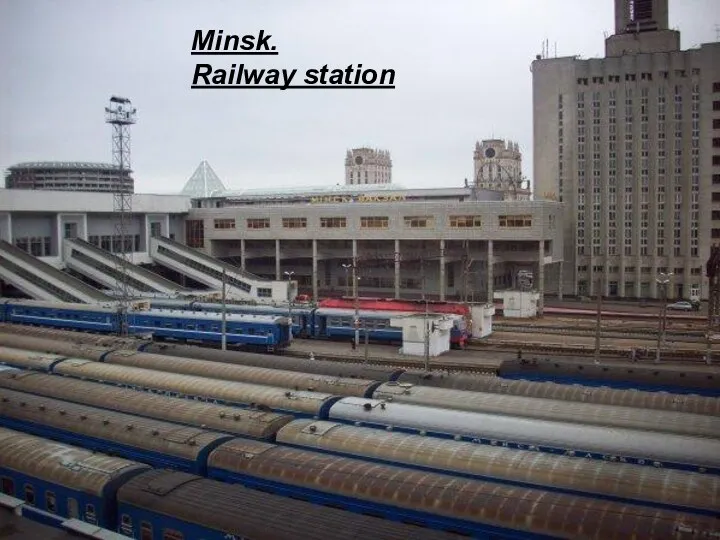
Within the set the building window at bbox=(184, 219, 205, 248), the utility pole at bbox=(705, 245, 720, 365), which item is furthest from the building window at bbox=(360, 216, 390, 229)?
the utility pole at bbox=(705, 245, 720, 365)

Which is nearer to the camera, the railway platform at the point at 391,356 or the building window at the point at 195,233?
the railway platform at the point at 391,356

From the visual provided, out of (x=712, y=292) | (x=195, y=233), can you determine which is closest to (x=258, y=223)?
(x=195, y=233)

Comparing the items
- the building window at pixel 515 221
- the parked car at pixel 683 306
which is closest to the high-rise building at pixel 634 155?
the parked car at pixel 683 306

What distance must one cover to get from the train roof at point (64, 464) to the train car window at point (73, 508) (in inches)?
16.7

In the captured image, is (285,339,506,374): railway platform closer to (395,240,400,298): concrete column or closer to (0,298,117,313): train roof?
(0,298,117,313): train roof

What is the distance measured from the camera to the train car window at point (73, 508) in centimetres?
1994

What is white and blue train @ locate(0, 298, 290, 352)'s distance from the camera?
5216cm

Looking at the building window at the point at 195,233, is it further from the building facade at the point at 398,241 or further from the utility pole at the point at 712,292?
the utility pole at the point at 712,292

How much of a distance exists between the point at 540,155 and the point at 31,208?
2572 inches

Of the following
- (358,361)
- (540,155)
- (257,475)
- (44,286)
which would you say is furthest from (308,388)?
(540,155)

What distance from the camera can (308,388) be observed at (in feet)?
97.9

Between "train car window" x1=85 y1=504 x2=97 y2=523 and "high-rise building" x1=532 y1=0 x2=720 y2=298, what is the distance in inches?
3142

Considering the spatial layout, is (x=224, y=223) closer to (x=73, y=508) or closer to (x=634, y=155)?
(x=634, y=155)

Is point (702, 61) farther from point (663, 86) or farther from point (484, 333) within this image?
point (484, 333)
